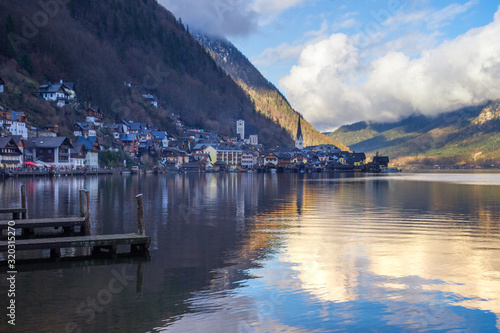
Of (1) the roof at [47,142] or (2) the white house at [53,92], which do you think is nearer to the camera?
(1) the roof at [47,142]

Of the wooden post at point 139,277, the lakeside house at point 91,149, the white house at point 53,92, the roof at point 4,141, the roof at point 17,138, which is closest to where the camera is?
the wooden post at point 139,277

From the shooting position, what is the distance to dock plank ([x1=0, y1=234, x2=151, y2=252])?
20156 millimetres

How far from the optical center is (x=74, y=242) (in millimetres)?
20703

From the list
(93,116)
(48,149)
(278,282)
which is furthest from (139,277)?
(93,116)

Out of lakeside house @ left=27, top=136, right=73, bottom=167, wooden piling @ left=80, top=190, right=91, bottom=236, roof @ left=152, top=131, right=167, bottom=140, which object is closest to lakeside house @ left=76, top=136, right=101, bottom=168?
lakeside house @ left=27, top=136, right=73, bottom=167

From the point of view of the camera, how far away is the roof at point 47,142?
372ft

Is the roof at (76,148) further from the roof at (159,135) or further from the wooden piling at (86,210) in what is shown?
the wooden piling at (86,210)

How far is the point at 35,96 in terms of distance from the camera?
132 metres

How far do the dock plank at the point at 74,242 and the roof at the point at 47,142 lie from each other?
10048 centimetres

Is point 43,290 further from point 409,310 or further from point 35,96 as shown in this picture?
point 35,96

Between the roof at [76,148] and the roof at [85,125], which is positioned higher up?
the roof at [85,125]

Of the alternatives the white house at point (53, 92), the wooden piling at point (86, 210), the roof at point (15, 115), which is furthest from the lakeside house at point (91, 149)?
the wooden piling at point (86, 210)

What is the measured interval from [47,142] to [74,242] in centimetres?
10373

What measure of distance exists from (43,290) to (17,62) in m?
146
